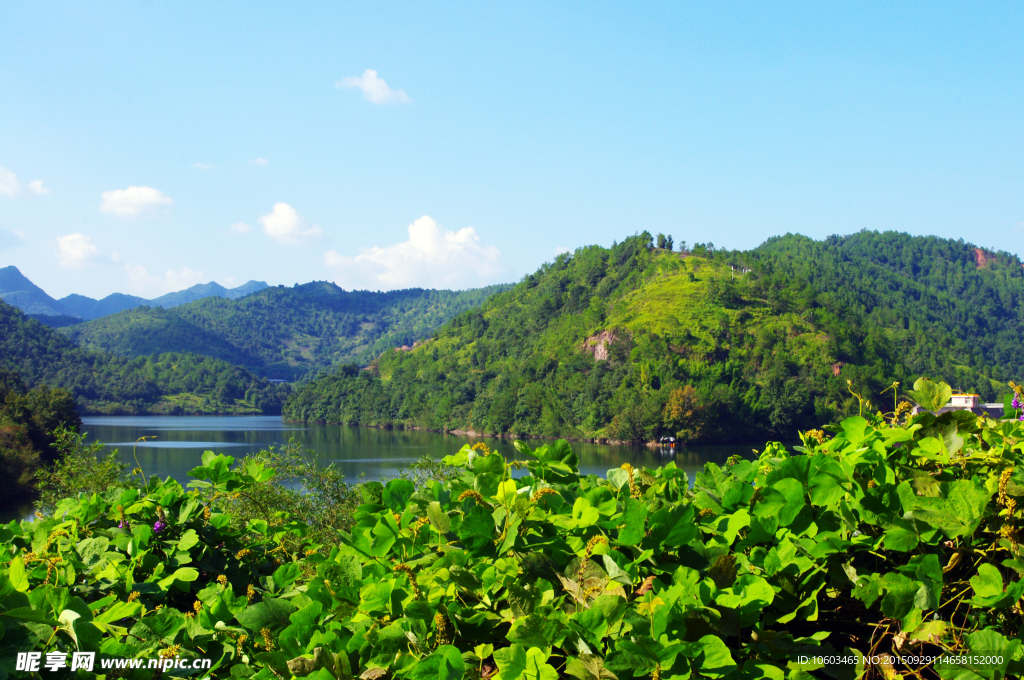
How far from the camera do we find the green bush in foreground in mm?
953

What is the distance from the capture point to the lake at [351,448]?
1481 inches

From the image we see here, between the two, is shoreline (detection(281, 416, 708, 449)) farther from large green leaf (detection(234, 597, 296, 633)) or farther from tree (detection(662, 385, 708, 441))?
large green leaf (detection(234, 597, 296, 633))

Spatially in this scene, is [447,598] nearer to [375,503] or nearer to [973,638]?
[375,503]

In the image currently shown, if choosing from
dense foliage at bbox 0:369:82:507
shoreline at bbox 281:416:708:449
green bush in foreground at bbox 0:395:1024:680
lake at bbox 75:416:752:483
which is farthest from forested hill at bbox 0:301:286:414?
green bush in foreground at bbox 0:395:1024:680

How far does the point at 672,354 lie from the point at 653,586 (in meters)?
68.0

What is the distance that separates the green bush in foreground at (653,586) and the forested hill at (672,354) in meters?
51.5

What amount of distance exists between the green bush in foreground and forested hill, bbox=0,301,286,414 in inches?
3670

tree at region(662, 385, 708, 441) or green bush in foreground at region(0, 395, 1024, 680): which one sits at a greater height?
green bush in foreground at region(0, 395, 1024, 680)

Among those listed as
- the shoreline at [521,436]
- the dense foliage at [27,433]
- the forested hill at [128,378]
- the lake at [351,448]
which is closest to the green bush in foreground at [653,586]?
the dense foliage at [27,433]

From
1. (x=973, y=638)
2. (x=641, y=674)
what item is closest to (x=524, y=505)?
(x=641, y=674)

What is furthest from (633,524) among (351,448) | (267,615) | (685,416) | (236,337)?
(236,337)

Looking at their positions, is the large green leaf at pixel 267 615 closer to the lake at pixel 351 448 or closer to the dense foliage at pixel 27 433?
the dense foliage at pixel 27 433

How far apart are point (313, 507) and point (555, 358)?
6422 centimetres

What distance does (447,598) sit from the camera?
41.5 inches
